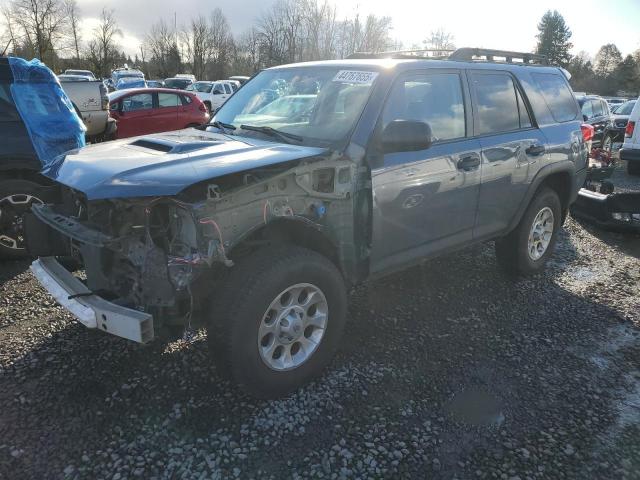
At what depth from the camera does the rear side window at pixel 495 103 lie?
4.03 m

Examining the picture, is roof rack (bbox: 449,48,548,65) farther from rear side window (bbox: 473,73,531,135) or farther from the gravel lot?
the gravel lot

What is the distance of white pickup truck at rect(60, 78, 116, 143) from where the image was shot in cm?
1043

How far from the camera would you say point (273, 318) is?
9.51 feet

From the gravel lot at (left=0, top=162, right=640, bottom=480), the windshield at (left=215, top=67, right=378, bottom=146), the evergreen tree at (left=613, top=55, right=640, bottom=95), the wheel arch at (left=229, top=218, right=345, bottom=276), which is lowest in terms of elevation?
the gravel lot at (left=0, top=162, right=640, bottom=480)

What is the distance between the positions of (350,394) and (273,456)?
2.26 feet

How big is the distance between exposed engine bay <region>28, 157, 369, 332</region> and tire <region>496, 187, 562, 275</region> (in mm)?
2325

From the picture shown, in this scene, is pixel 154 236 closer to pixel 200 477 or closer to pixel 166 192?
pixel 166 192

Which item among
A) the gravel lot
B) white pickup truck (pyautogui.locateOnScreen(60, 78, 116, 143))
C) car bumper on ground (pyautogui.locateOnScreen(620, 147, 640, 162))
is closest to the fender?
the gravel lot

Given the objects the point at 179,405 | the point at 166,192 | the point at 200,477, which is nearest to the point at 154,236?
the point at 166,192

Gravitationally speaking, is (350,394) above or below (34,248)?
below

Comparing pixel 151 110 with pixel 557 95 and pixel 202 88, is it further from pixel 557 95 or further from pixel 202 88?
pixel 202 88

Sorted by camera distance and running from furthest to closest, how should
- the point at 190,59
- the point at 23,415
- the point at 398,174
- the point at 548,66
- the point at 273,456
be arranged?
the point at 190,59 → the point at 548,66 → the point at 398,174 → the point at 23,415 → the point at 273,456

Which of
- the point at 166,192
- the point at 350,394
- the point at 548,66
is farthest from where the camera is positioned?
the point at 548,66

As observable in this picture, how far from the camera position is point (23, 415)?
283cm
